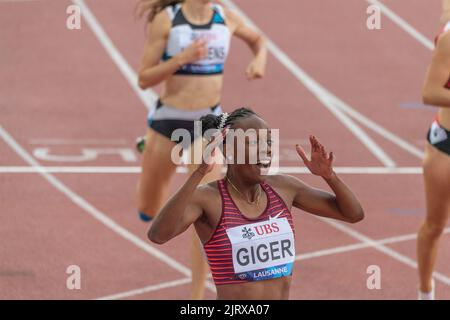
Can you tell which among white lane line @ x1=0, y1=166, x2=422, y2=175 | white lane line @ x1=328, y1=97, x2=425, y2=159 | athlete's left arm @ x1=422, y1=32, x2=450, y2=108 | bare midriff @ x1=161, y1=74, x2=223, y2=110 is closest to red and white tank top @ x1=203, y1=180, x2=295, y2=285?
athlete's left arm @ x1=422, y1=32, x2=450, y2=108

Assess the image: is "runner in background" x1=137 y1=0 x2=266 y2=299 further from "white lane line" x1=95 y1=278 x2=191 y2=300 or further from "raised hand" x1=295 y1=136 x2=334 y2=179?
"raised hand" x1=295 y1=136 x2=334 y2=179

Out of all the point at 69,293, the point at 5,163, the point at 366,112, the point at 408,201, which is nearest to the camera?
the point at 69,293

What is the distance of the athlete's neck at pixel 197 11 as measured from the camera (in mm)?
8938

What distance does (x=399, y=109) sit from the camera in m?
14.8

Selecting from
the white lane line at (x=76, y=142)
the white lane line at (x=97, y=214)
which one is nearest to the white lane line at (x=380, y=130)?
the white lane line at (x=76, y=142)

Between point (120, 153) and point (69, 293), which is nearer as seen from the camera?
point (69, 293)

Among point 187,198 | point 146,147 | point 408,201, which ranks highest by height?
point 187,198

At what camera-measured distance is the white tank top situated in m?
8.82

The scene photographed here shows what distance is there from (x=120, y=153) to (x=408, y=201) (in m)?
3.08

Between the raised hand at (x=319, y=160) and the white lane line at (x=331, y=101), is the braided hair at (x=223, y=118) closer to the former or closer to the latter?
→ the raised hand at (x=319, y=160)

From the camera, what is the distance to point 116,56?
16.4 m

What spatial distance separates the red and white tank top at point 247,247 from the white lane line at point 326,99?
24.1 ft
